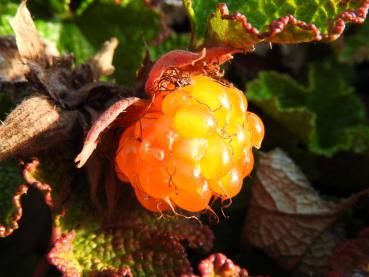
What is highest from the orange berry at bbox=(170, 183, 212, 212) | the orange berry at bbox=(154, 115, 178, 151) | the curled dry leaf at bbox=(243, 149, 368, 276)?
the orange berry at bbox=(154, 115, 178, 151)

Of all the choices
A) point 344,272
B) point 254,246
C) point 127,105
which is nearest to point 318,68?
point 254,246

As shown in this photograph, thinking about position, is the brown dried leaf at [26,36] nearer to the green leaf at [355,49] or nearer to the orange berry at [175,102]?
the orange berry at [175,102]

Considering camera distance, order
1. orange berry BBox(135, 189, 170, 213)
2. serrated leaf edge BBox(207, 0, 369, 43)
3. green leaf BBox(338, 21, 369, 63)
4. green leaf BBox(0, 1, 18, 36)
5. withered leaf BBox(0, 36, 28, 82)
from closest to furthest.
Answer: serrated leaf edge BBox(207, 0, 369, 43)
orange berry BBox(135, 189, 170, 213)
withered leaf BBox(0, 36, 28, 82)
green leaf BBox(0, 1, 18, 36)
green leaf BBox(338, 21, 369, 63)

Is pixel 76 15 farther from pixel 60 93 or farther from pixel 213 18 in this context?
pixel 213 18

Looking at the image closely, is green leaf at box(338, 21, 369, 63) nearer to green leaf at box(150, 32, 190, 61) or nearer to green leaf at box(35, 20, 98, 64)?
green leaf at box(150, 32, 190, 61)

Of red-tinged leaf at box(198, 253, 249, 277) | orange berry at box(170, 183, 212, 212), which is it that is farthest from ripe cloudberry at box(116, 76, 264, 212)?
red-tinged leaf at box(198, 253, 249, 277)

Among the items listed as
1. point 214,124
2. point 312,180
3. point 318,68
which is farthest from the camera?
point 318,68

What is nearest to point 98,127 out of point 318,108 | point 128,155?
point 128,155
